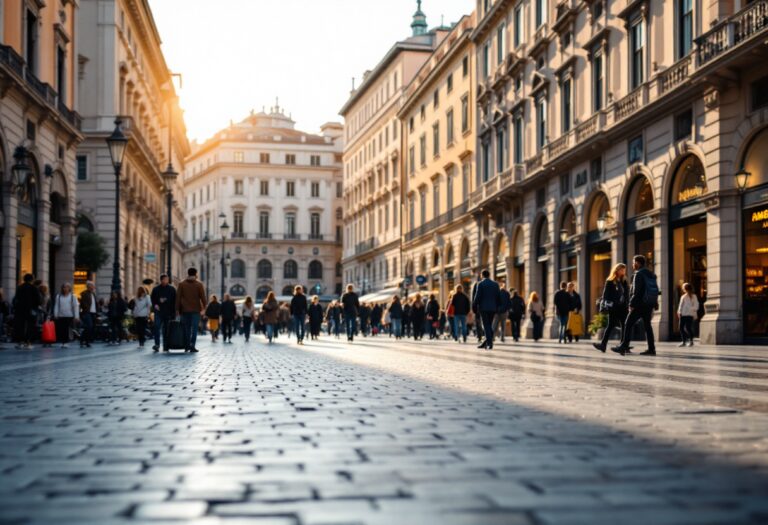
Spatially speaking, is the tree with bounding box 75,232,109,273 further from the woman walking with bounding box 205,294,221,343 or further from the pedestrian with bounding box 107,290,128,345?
the pedestrian with bounding box 107,290,128,345

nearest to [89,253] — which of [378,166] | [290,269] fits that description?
[378,166]

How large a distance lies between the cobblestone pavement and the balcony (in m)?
12.9

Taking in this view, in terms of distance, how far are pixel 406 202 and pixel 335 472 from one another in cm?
6147

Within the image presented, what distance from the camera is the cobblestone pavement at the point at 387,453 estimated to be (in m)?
3.87

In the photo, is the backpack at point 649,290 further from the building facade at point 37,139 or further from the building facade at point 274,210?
the building facade at point 274,210

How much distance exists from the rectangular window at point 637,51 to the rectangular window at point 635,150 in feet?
5.25

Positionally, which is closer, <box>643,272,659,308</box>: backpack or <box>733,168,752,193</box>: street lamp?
<box>643,272,659,308</box>: backpack

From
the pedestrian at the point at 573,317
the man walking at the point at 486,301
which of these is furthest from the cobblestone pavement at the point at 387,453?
the pedestrian at the point at 573,317

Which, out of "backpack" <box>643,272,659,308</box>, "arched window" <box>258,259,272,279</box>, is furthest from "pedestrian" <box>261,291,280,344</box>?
"arched window" <box>258,259,272,279</box>

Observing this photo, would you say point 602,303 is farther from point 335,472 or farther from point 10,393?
→ point 335,472

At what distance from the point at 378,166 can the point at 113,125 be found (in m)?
32.5

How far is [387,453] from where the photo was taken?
5.43 meters

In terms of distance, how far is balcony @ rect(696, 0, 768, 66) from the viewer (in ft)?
69.5

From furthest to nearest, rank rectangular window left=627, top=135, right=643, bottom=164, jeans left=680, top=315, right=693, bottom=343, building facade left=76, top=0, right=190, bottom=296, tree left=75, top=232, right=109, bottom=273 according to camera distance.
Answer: building facade left=76, top=0, right=190, bottom=296, tree left=75, top=232, right=109, bottom=273, rectangular window left=627, top=135, right=643, bottom=164, jeans left=680, top=315, right=693, bottom=343
